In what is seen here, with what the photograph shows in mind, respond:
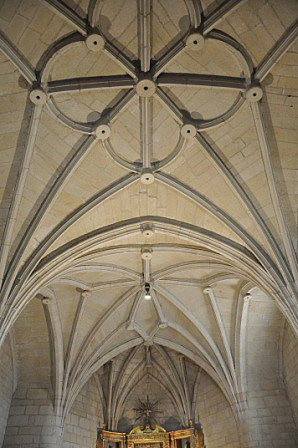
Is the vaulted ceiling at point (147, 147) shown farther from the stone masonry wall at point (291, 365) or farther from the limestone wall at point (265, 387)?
the stone masonry wall at point (291, 365)

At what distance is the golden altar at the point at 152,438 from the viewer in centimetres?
1562

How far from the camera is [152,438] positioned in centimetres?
1614

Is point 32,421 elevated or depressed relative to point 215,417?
depressed

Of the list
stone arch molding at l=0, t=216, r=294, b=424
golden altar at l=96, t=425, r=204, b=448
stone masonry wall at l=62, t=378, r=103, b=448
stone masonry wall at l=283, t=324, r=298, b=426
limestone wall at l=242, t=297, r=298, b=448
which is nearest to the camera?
stone arch molding at l=0, t=216, r=294, b=424

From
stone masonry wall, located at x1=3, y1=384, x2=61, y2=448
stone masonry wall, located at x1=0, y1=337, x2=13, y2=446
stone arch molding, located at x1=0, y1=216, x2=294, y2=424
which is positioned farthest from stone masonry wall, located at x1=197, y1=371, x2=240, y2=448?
stone masonry wall, located at x1=0, y1=337, x2=13, y2=446

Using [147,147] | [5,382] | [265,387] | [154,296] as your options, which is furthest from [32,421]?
[147,147]

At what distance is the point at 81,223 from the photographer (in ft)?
34.4

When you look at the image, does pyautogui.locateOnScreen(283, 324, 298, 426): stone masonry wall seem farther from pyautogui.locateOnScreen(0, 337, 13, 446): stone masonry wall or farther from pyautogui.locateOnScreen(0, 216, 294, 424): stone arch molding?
pyautogui.locateOnScreen(0, 337, 13, 446): stone masonry wall

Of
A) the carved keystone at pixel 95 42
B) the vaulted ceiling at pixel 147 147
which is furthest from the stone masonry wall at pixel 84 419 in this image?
the carved keystone at pixel 95 42

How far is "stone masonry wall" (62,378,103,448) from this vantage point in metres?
14.6

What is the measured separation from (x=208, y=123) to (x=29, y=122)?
3.81m

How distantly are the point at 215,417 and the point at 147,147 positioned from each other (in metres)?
11.4

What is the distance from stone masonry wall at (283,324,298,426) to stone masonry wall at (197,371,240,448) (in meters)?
2.51

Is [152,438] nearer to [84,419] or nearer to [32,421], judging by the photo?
[84,419]
